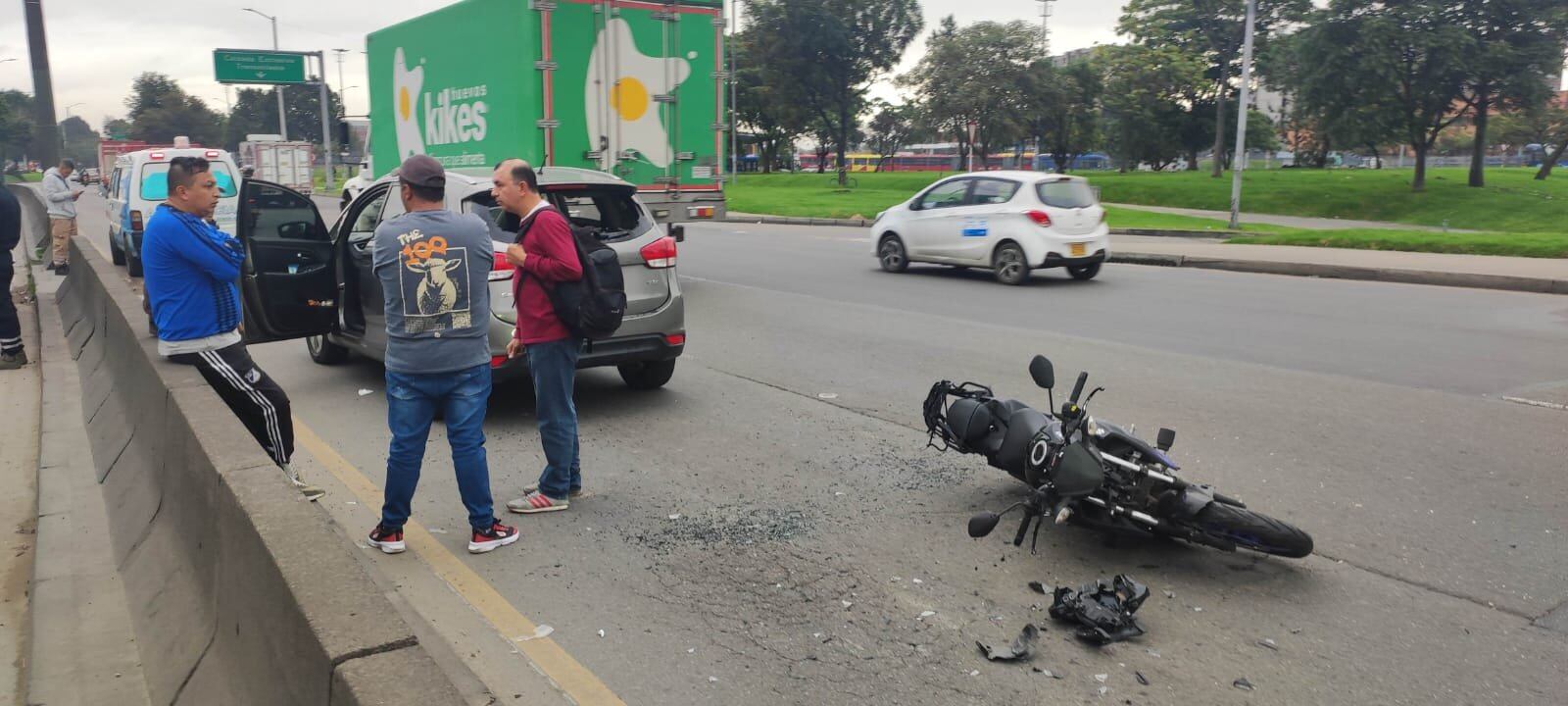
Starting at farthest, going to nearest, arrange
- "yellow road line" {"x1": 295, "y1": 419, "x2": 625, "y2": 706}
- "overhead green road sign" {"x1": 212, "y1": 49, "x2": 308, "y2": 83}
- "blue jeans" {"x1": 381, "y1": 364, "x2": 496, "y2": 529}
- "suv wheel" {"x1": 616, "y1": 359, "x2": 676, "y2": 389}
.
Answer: "overhead green road sign" {"x1": 212, "y1": 49, "x2": 308, "y2": 83} → "suv wheel" {"x1": 616, "y1": 359, "x2": 676, "y2": 389} → "blue jeans" {"x1": 381, "y1": 364, "x2": 496, "y2": 529} → "yellow road line" {"x1": 295, "y1": 419, "x2": 625, "y2": 706}

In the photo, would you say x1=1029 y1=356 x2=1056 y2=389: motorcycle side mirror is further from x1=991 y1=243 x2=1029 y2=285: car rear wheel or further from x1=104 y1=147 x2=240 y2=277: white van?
x1=104 y1=147 x2=240 y2=277: white van

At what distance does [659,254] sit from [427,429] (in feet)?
10.4

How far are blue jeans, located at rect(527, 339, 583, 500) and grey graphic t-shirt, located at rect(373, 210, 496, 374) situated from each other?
0.72m

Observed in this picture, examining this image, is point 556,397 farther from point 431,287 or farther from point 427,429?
point 431,287

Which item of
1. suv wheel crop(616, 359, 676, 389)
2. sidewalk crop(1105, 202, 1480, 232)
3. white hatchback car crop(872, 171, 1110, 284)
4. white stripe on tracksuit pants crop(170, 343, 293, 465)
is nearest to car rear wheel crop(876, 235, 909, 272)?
white hatchback car crop(872, 171, 1110, 284)

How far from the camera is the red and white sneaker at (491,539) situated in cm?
504

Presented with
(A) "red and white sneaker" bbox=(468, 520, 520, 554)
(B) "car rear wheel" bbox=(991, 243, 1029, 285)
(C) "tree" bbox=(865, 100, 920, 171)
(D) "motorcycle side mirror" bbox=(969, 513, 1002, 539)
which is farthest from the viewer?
(C) "tree" bbox=(865, 100, 920, 171)

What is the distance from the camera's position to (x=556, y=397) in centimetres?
550

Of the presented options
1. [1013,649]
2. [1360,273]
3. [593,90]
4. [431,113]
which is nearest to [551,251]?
[1013,649]

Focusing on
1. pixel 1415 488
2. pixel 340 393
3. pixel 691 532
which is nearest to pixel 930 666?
pixel 691 532

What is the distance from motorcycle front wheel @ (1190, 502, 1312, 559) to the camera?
4.68 m

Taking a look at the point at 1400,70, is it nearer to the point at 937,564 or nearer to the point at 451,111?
the point at 451,111

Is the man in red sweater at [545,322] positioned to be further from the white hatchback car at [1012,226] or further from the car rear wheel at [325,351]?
the white hatchback car at [1012,226]

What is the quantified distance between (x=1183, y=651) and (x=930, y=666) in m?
0.92
